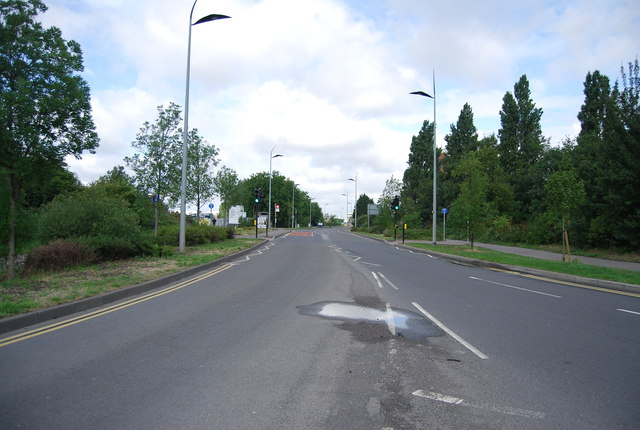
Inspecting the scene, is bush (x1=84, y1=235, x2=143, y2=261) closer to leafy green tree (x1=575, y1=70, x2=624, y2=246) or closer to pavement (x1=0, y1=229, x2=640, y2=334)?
pavement (x1=0, y1=229, x2=640, y2=334)

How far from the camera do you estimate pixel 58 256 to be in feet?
40.1

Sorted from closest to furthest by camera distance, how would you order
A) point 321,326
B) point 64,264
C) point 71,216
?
point 321,326
point 64,264
point 71,216

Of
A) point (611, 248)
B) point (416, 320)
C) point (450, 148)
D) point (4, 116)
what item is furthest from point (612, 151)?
point (450, 148)

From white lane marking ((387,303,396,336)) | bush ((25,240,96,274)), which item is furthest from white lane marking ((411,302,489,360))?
bush ((25,240,96,274))

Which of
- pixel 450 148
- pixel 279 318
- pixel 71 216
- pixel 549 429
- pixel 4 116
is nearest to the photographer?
pixel 549 429

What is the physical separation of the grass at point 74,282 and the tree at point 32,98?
189 centimetres

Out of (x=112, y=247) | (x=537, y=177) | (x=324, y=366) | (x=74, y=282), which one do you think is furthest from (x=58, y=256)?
(x=537, y=177)

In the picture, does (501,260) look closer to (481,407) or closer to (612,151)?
(612,151)

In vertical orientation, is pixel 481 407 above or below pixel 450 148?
below

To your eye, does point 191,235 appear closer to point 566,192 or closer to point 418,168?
point 566,192

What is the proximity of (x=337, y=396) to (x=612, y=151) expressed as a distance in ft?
83.0

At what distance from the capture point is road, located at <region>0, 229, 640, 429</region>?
3.72m

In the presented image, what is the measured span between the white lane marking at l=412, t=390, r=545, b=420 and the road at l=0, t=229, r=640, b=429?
20 millimetres

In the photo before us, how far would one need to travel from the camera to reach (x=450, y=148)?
55.0m
